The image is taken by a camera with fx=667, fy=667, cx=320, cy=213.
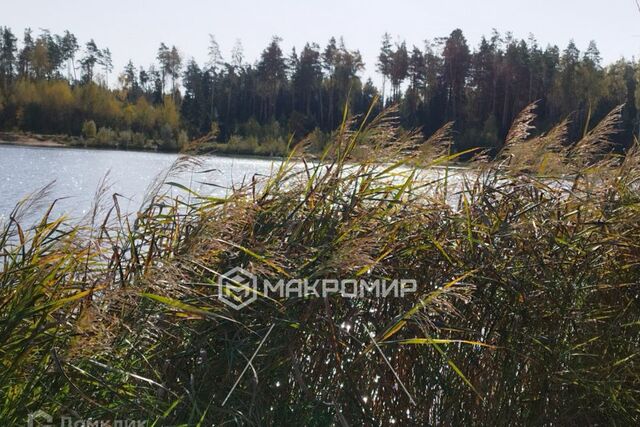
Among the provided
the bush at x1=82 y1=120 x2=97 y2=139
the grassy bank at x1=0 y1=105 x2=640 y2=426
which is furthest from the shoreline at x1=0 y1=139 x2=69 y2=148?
the grassy bank at x1=0 y1=105 x2=640 y2=426

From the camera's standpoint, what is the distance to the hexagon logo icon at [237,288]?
2.12m

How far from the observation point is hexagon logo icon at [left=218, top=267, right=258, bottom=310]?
6.95 ft

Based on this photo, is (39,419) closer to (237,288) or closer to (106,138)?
(237,288)

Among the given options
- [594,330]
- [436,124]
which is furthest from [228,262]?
[436,124]

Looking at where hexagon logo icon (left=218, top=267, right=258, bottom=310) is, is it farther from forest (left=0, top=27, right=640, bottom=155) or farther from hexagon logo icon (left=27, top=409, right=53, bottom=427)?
forest (left=0, top=27, right=640, bottom=155)

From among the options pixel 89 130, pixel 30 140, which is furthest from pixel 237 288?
pixel 30 140

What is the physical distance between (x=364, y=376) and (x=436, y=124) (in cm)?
5837

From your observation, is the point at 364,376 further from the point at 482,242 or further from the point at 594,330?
the point at 594,330

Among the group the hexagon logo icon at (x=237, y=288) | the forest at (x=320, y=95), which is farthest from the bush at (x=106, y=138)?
the hexagon logo icon at (x=237, y=288)

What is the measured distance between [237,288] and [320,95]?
65829 millimetres

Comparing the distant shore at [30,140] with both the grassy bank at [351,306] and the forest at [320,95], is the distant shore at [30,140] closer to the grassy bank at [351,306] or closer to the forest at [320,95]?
the forest at [320,95]

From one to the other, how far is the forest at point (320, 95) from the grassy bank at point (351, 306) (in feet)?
150

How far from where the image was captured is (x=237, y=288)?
2.10 meters

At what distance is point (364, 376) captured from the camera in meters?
2.28
